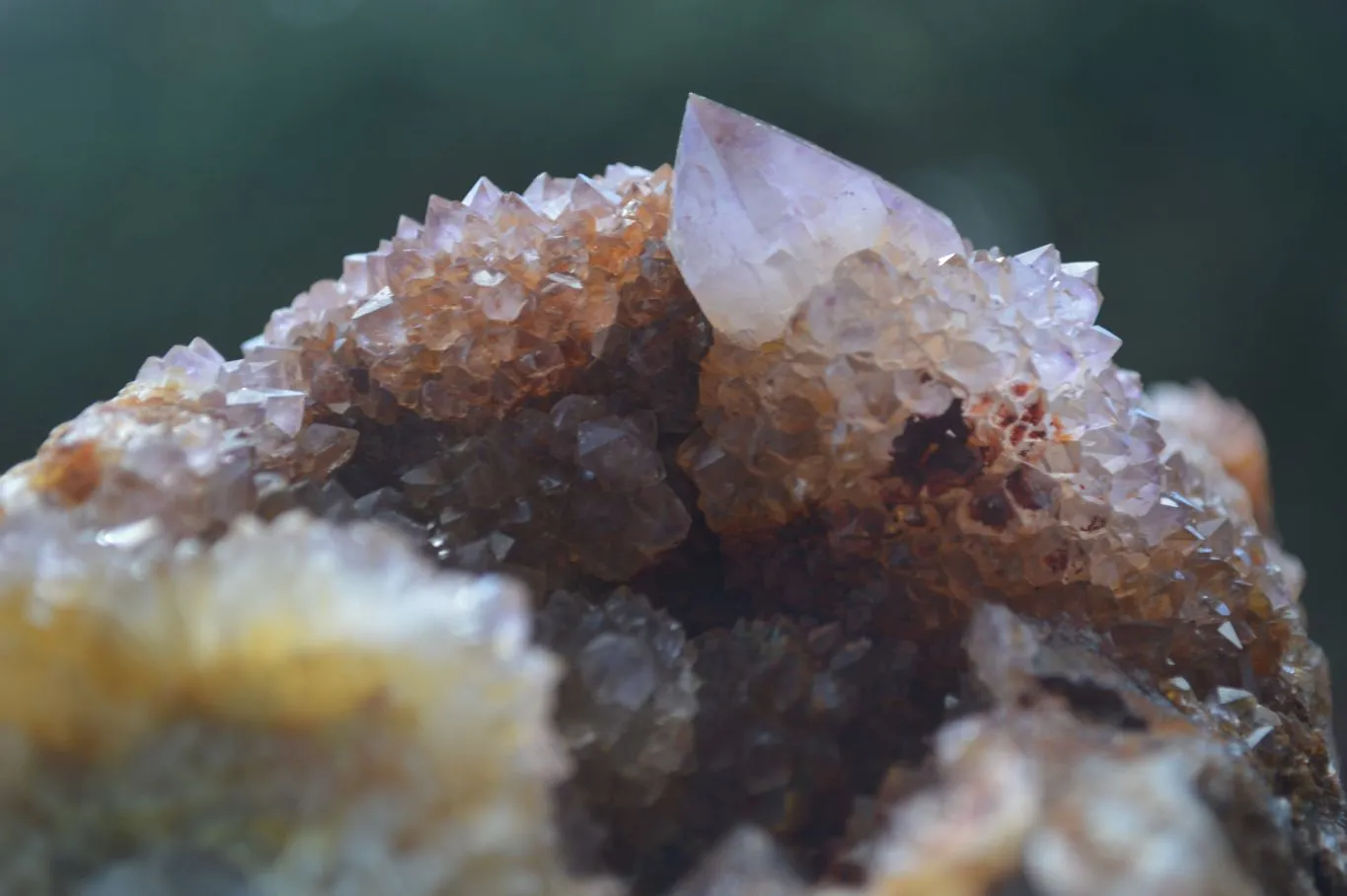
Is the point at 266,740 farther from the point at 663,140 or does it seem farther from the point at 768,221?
the point at 663,140

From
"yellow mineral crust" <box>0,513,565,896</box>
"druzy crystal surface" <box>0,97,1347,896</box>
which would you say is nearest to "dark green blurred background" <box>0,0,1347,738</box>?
"druzy crystal surface" <box>0,97,1347,896</box>

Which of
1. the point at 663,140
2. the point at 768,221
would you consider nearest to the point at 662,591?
the point at 768,221

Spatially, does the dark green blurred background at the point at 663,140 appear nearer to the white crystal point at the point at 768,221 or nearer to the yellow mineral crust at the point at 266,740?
the white crystal point at the point at 768,221

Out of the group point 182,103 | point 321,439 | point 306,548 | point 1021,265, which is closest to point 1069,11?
point 182,103

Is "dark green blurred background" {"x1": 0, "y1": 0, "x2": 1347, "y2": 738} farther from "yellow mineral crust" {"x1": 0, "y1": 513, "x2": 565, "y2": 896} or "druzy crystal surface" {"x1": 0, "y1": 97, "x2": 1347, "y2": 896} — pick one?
"yellow mineral crust" {"x1": 0, "y1": 513, "x2": 565, "y2": 896}

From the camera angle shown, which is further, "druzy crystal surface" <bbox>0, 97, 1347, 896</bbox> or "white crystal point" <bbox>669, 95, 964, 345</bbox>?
"white crystal point" <bbox>669, 95, 964, 345</bbox>

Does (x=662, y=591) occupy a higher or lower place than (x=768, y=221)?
lower
